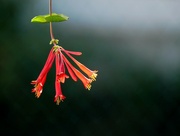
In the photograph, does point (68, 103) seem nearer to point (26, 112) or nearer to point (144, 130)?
point (26, 112)

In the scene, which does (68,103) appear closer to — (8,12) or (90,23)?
(90,23)

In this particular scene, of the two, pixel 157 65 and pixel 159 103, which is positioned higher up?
pixel 157 65

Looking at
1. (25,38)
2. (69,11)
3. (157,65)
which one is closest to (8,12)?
(25,38)

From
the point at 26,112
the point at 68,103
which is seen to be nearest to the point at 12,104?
the point at 26,112

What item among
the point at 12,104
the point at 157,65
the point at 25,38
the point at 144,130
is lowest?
the point at 144,130

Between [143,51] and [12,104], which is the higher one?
[143,51]

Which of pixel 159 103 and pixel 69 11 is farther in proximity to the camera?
pixel 159 103

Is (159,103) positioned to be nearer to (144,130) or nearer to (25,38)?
(144,130)

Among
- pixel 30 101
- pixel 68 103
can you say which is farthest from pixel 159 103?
pixel 30 101

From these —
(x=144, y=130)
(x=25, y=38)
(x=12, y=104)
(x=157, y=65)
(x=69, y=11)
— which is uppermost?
(x=69, y=11)
